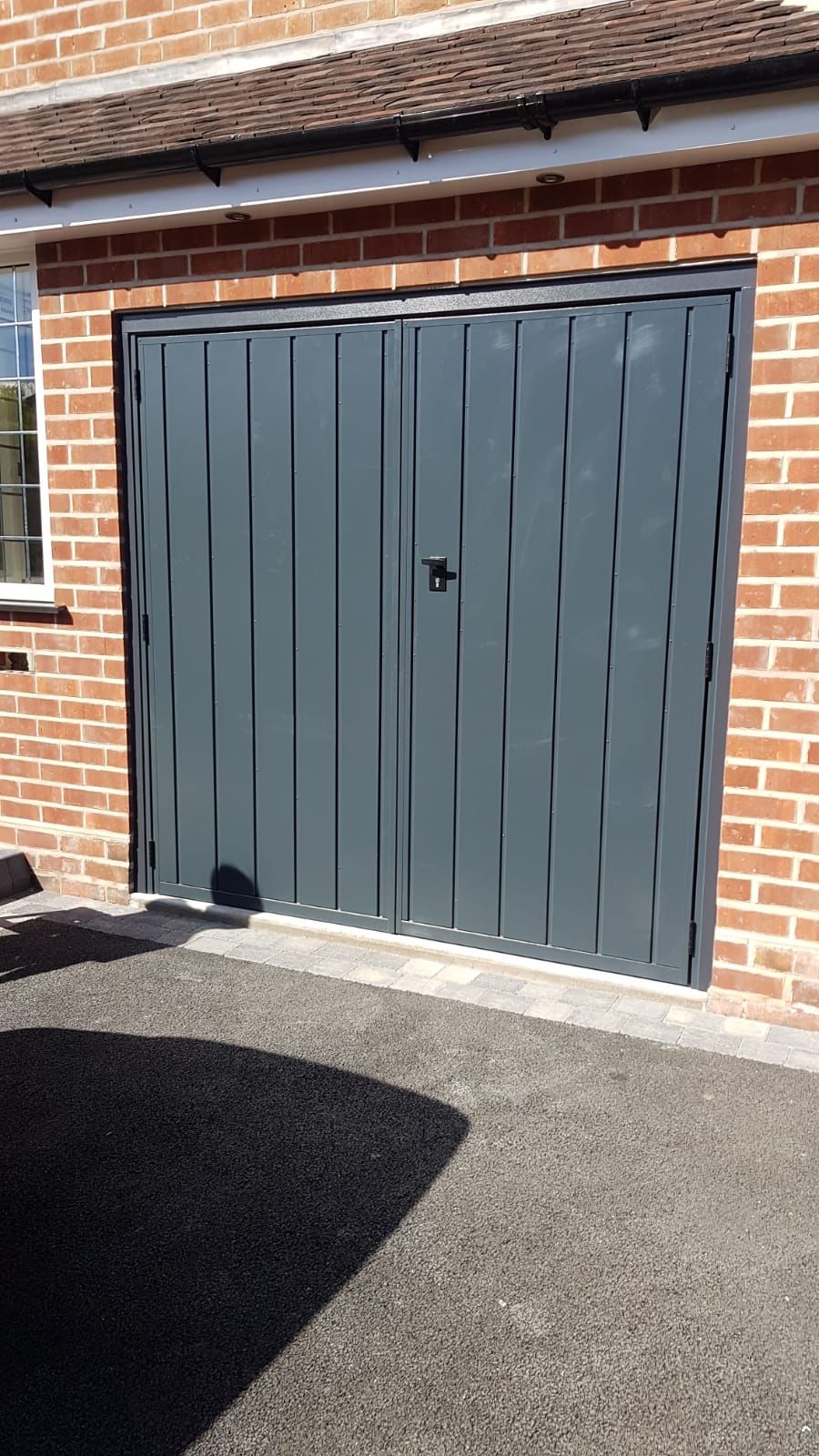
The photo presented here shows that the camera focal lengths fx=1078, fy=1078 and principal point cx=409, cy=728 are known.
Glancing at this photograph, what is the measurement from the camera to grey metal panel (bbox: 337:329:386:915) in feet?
15.1

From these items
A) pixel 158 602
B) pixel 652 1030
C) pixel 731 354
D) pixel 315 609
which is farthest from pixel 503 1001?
pixel 731 354

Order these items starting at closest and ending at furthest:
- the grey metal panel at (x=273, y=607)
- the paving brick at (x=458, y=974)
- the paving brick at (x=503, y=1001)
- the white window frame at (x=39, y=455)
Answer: the paving brick at (x=503, y=1001), the paving brick at (x=458, y=974), the grey metal panel at (x=273, y=607), the white window frame at (x=39, y=455)

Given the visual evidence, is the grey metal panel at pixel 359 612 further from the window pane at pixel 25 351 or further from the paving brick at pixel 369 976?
the window pane at pixel 25 351

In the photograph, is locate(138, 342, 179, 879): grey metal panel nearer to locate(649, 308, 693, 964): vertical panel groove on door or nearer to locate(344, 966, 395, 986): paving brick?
locate(344, 966, 395, 986): paving brick

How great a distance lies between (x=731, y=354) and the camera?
12.9 ft

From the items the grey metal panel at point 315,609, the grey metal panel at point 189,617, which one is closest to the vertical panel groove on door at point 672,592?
the grey metal panel at point 315,609

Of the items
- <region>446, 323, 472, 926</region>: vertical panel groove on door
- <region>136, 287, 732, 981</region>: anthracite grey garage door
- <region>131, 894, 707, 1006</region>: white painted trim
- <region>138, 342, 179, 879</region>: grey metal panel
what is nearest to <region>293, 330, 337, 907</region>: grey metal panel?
<region>136, 287, 732, 981</region>: anthracite grey garage door

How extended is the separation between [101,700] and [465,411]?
2.36 metres

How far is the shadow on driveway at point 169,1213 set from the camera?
2.34 metres

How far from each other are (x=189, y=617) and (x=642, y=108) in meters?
2.86

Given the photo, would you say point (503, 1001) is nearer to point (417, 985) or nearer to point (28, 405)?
point (417, 985)

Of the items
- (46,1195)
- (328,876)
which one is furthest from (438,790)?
(46,1195)

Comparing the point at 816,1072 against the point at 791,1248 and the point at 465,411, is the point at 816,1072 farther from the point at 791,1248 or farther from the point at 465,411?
the point at 465,411

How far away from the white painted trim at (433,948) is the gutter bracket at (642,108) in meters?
3.15
